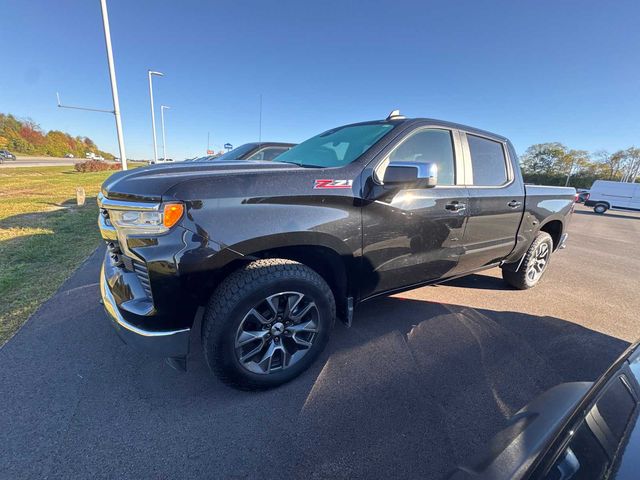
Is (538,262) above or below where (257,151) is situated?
below

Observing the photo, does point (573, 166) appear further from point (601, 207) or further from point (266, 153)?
point (266, 153)

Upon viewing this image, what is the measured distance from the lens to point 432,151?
2820mm

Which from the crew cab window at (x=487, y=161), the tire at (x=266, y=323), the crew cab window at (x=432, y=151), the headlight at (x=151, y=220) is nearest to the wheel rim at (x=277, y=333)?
the tire at (x=266, y=323)

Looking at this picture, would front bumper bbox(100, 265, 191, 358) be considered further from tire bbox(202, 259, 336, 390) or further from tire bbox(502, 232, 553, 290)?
tire bbox(502, 232, 553, 290)

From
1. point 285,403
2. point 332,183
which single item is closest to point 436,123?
point 332,183

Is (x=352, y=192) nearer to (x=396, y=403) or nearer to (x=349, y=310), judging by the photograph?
(x=349, y=310)

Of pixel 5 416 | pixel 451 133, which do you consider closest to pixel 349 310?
pixel 451 133

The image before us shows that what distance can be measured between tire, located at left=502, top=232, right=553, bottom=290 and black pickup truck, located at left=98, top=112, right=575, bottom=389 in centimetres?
146

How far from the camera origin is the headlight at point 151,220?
1.69 meters

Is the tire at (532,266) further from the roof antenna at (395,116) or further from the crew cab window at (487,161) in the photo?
the roof antenna at (395,116)

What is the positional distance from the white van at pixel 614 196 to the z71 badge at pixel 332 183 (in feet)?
87.4

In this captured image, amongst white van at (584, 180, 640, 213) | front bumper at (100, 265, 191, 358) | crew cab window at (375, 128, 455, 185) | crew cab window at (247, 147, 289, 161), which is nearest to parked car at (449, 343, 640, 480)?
front bumper at (100, 265, 191, 358)

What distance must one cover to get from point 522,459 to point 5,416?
280cm

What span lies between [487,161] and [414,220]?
1518mm
